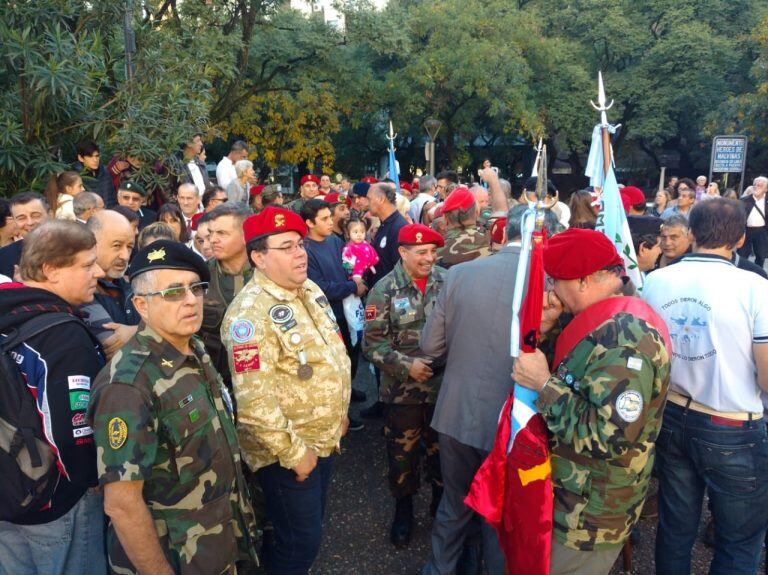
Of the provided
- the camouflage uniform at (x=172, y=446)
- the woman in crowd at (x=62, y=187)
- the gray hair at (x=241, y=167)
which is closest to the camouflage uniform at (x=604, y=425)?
the camouflage uniform at (x=172, y=446)

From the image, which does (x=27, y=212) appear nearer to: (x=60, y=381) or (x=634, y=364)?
(x=60, y=381)

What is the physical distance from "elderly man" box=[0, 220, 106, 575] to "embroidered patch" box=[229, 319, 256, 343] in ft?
1.94

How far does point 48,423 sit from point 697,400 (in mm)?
2958

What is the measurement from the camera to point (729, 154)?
16.6 meters

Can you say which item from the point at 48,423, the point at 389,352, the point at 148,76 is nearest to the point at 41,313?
the point at 48,423

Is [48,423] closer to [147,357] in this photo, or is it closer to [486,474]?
[147,357]

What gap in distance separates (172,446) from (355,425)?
3.68 meters

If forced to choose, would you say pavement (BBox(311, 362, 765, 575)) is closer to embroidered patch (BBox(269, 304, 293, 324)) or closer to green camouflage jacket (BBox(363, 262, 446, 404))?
green camouflage jacket (BBox(363, 262, 446, 404))

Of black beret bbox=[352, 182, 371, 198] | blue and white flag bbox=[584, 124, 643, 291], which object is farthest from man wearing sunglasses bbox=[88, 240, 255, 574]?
black beret bbox=[352, 182, 371, 198]

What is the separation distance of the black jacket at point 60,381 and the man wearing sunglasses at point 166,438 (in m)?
0.15

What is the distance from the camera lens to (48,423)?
212 cm

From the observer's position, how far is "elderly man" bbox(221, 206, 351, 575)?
2684 mm

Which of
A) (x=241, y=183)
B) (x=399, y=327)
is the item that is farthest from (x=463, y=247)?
(x=241, y=183)

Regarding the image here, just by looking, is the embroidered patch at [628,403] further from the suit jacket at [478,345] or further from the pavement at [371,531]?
the pavement at [371,531]
